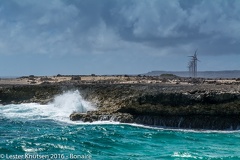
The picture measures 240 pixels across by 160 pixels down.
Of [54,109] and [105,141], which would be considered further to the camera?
[54,109]

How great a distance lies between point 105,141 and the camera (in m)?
25.0

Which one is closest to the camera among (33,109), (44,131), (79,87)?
(44,131)

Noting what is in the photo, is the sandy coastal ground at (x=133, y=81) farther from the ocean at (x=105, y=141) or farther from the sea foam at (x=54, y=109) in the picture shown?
the ocean at (x=105, y=141)

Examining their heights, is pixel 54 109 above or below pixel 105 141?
above

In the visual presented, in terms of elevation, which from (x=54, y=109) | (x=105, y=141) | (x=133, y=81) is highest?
(x=133, y=81)

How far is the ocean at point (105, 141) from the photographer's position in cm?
2109

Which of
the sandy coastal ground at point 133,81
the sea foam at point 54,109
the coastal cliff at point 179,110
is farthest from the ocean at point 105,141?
the sandy coastal ground at point 133,81

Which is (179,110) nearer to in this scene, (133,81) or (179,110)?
(179,110)

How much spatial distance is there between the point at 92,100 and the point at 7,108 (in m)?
10.3

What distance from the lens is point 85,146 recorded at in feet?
76.0

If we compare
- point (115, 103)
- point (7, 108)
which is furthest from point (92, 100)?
point (7, 108)

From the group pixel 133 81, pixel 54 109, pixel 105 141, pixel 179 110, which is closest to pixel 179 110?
pixel 179 110

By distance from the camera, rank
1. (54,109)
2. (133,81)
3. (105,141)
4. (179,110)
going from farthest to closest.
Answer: (133,81), (54,109), (179,110), (105,141)

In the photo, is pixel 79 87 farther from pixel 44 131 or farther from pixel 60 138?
pixel 60 138
